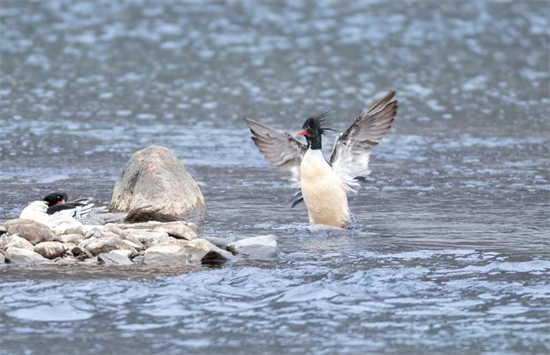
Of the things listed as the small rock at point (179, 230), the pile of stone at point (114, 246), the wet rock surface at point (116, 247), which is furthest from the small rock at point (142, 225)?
the wet rock surface at point (116, 247)

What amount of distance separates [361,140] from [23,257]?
14.7 feet

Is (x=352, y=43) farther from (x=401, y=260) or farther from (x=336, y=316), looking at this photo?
(x=336, y=316)

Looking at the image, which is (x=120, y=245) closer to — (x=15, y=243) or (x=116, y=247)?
(x=116, y=247)

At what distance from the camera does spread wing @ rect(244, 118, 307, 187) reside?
1354 cm

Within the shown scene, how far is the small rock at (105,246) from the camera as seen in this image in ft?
36.0

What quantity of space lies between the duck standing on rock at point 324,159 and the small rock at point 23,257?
3.55m

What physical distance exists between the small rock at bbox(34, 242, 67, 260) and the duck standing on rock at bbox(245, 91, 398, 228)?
3.29 metres

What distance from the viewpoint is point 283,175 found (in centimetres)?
1686

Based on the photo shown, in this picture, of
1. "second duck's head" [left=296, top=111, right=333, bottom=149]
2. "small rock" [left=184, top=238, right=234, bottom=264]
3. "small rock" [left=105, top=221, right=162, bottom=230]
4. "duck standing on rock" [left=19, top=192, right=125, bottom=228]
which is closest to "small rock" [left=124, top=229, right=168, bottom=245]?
"small rock" [left=105, top=221, right=162, bottom=230]

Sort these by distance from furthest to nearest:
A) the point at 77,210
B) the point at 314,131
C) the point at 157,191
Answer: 1. the point at 157,191
2. the point at 314,131
3. the point at 77,210

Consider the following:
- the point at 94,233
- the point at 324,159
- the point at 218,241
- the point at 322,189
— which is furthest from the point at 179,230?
the point at 324,159

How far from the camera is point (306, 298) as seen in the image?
379 inches

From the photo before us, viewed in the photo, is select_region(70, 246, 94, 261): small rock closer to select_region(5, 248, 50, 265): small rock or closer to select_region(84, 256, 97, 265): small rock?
select_region(84, 256, 97, 265): small rock

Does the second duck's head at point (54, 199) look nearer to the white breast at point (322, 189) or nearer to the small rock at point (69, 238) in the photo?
the small rock at point (69, 238)
